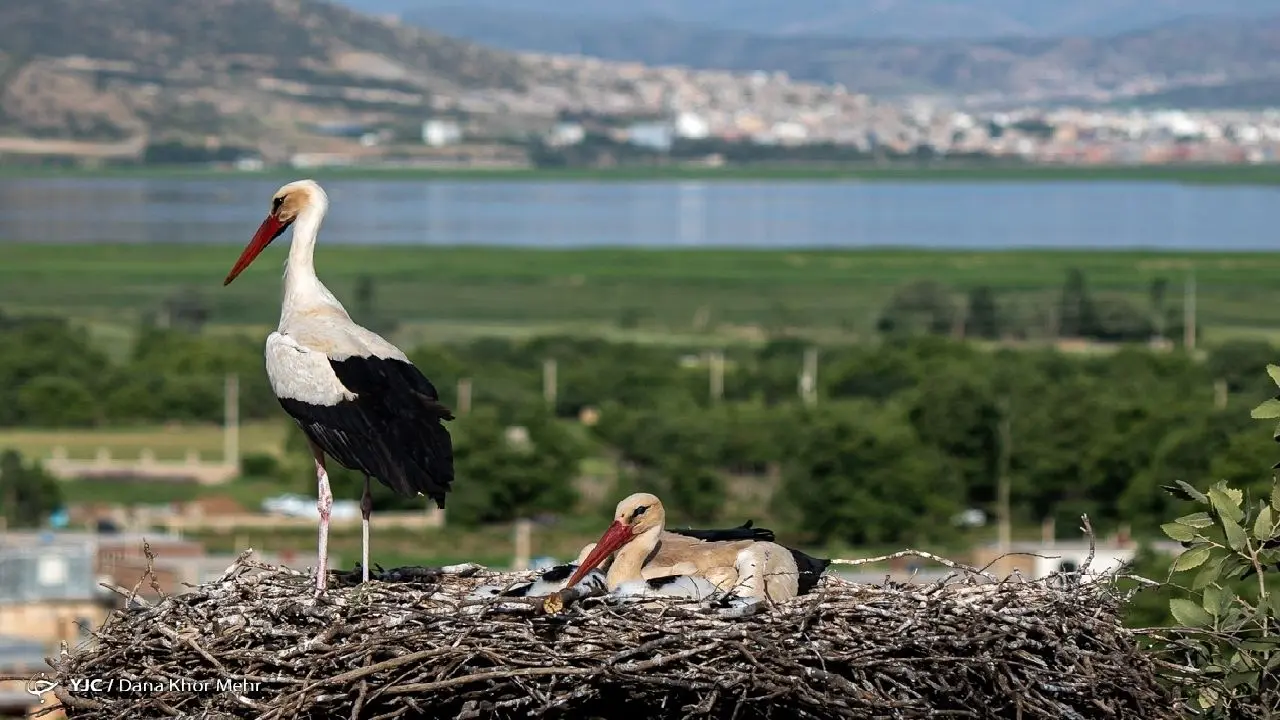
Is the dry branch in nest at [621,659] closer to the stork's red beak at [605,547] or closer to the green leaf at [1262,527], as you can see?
the green leaf at [1262,527]

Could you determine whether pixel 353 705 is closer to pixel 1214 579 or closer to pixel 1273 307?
pixel 1214 579

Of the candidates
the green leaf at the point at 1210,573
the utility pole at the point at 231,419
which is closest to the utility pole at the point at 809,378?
the utility pole at the point at 231,419

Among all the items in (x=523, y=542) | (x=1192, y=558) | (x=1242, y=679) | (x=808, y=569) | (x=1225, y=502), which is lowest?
(x=523, y=542)

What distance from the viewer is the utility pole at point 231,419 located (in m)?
61.0

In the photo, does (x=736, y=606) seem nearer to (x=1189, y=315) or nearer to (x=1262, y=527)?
(x=1262, y=527)

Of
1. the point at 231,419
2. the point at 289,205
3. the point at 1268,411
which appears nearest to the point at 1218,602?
the point at 1268,411

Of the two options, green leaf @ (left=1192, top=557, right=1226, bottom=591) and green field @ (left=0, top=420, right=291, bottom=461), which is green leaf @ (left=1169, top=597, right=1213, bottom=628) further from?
green field @ (left=0, top=420, right=291, bottom=461)

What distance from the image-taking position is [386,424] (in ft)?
24.1

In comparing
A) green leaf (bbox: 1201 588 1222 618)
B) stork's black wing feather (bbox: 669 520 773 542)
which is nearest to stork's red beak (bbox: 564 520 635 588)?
stork's black wing feather (bbox: 669 520 773 542)

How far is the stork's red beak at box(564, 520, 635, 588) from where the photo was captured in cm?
714

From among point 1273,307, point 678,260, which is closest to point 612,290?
point 678,260

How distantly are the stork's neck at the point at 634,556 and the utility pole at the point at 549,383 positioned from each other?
59.8 meters

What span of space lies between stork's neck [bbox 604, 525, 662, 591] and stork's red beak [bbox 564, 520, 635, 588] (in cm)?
3

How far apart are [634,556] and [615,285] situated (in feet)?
377
